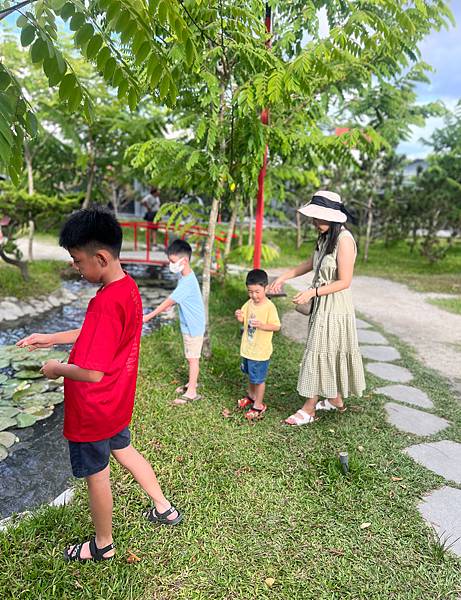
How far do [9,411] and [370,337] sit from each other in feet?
14.2

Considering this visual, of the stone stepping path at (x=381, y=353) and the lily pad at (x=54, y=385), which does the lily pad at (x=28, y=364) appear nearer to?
the lily pad at (x=54, y=385)

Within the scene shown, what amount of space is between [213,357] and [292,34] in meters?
3.22

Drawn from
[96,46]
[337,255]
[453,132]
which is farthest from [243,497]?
[453,132]

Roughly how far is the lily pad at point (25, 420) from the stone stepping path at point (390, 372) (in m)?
3.25

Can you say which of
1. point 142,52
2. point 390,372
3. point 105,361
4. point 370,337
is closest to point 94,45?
point 142,52

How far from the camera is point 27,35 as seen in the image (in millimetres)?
1439

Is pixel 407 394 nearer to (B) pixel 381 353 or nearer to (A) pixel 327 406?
(A) pixel 327 406

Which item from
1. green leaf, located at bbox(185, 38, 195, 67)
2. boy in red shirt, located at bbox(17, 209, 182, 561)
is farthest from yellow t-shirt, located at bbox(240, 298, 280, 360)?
green leaf, located at bbox(185, 38, 195, 67)

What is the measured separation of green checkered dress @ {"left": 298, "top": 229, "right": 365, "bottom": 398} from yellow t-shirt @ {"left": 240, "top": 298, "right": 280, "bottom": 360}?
0.30 metres

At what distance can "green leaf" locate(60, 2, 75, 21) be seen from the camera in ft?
4.98

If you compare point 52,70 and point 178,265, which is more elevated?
point 52,70

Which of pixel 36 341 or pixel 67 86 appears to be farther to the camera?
pixel 36 341

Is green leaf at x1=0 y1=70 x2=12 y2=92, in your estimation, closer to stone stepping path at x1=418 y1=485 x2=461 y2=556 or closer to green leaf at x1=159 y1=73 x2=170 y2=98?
green leaf at x1=159 y1=73 x2=170 y2=98

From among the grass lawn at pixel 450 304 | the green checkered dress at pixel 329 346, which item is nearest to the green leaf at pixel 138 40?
the green checkered dress at pixel 329 346
